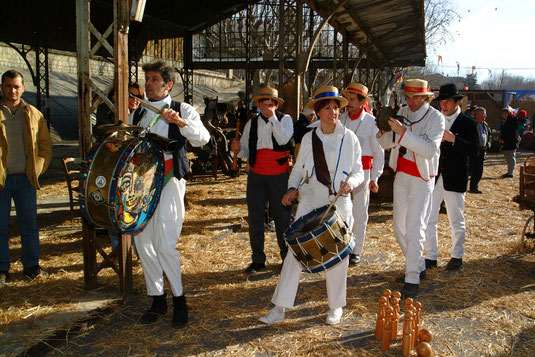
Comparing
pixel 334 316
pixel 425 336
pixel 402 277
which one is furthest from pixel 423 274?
pixel 425 336

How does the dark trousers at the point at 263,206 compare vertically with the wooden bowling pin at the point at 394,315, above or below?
above

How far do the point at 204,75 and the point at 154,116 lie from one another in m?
32.1

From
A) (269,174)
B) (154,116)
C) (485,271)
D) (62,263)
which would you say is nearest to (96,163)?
(154,116)

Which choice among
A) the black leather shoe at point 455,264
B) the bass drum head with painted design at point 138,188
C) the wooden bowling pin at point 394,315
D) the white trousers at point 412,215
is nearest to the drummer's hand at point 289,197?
the bass drum head with painted design at point 138,188

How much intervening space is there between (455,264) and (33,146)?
536 cm

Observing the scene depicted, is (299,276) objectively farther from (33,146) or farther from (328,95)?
(33,146)

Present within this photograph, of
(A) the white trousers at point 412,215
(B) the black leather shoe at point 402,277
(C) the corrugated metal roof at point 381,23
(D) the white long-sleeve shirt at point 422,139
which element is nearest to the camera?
(D) the white long-sleeve shirt at point 422,139

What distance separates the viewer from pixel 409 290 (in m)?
5.07

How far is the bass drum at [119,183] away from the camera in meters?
3.64

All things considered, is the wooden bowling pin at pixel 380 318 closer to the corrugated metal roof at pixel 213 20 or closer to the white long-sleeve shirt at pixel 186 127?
the white long-sleeve shirt at pixel 186 127

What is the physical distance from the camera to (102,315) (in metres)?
4.53

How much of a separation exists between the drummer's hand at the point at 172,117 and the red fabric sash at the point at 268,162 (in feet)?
5.97

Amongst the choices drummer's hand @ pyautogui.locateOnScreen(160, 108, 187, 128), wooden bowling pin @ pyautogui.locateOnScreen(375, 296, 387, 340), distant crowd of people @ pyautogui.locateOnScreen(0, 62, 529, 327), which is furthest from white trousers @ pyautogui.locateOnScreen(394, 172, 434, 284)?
drummer's hand @ pyautogui.locateOnScreen(160, 108, 187, 128)

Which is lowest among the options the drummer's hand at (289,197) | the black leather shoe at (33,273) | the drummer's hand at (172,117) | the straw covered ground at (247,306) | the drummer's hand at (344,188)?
the straw covered ground at (247,306)
